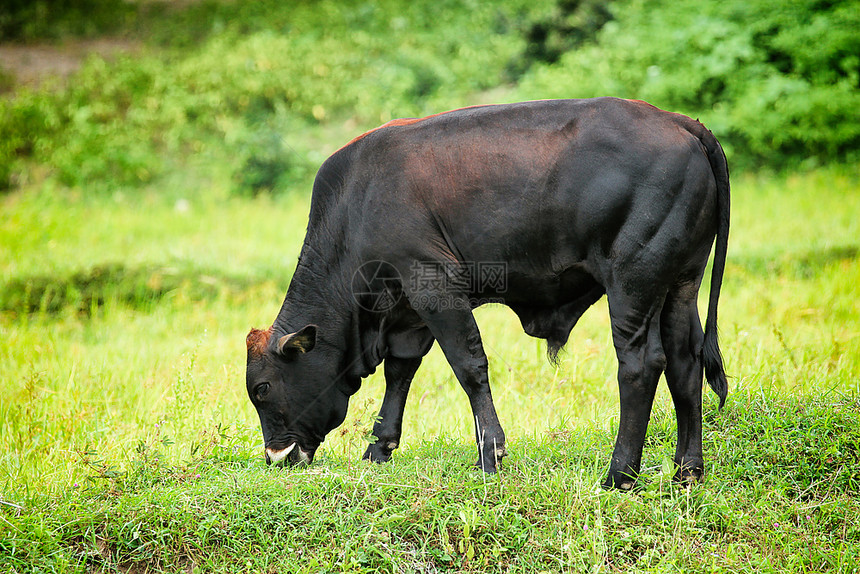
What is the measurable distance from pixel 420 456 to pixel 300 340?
0.99 m

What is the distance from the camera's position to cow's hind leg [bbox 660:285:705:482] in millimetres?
4324

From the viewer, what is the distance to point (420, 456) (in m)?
4.90

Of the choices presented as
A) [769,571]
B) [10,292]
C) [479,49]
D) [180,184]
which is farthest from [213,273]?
[479,49]

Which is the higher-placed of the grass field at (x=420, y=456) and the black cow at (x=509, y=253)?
the black cow at (x=509, y=253)

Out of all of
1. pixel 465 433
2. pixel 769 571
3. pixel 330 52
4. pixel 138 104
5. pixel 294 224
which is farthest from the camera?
pixel 330 52

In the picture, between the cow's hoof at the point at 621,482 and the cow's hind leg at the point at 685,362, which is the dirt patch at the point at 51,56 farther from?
the cow's hoof at the point at 621,482

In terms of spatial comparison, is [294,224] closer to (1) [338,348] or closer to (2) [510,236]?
(1) [338,348]

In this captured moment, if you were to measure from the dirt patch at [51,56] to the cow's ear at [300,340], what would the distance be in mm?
11786

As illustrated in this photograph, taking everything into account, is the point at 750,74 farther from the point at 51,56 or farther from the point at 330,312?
the point at 51,56

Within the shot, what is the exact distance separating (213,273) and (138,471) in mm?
4917

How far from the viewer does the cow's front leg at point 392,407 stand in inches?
196

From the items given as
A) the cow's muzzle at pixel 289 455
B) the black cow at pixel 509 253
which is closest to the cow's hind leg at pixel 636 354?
the black cow at pixel 509 253

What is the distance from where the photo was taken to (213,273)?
9.19 metres

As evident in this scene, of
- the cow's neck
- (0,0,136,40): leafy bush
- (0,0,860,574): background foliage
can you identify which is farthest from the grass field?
(0,0,136,40): leafy bush
